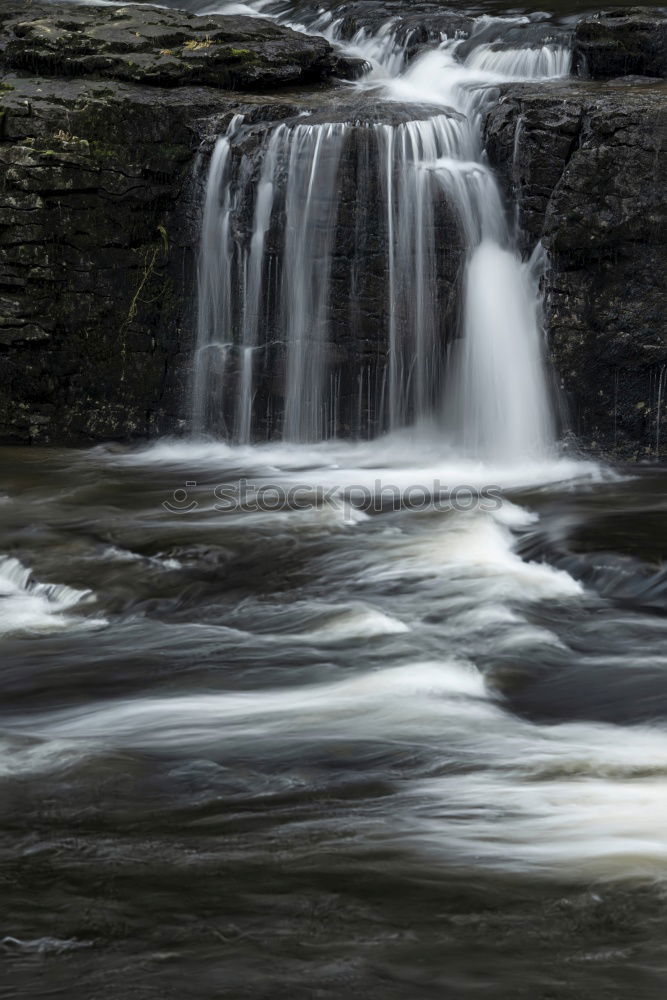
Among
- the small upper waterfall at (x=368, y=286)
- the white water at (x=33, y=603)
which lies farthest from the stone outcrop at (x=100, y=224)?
the white water at (x=33, y=603)

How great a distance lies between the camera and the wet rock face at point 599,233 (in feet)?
28.6

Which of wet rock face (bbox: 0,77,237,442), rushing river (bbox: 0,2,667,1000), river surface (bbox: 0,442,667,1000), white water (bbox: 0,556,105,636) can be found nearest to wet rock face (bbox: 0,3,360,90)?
wet rock face (bbox: 0,77,237,442)

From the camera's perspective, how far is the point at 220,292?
9859 millimetres

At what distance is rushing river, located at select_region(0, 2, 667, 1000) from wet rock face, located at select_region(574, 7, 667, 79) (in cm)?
30

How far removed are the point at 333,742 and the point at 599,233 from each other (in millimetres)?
5760

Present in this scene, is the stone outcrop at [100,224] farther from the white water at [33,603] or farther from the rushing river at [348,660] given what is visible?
the white water at [33,603]

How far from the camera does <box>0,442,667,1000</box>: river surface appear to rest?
291 centimetres

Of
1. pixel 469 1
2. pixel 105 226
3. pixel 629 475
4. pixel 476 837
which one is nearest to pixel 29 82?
pixel 105 226

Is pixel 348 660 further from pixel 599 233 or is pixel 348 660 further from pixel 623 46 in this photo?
pixel 623 46

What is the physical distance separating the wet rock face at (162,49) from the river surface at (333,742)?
410 cm

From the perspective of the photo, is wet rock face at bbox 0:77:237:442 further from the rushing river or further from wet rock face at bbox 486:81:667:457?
wet rock face at bbox 486:81:667:457

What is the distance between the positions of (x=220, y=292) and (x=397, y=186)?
173 centimetres
